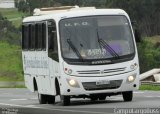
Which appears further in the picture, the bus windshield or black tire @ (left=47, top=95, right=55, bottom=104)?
black tire @ (left=47, top=95, right=55, bottom=104)

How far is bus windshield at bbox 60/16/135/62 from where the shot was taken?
2217cm

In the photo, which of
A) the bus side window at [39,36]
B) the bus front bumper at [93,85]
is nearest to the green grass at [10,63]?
the bus side window at [39,36]

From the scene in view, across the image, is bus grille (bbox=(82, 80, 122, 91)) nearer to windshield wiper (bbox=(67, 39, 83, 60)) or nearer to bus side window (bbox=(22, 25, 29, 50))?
windshield wiper (bbox=(67, 39, 83, 60))

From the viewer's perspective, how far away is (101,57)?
870 inches

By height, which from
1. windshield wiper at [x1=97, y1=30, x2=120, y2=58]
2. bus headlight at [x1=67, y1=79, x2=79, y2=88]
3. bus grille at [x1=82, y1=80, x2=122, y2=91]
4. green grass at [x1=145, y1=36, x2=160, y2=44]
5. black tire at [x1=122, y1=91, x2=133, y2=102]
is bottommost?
A: green grass at [x1=145, y1=36, x2=160, y2=44]

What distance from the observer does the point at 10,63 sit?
91.9 meters

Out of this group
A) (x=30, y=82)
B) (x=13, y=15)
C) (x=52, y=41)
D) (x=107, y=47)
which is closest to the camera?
(x=107, y=47)

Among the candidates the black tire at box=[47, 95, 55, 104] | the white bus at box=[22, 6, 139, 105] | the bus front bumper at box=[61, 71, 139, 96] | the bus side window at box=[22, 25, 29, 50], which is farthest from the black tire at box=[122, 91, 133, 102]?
the bus side window at box=[22, 25, 29, 50]

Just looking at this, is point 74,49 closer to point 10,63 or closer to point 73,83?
point 73,83

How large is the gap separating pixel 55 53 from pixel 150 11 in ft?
283

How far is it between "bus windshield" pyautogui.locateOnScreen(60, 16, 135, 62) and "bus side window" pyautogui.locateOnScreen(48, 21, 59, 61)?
0.31 metres

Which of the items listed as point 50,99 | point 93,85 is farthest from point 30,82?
point 93,85

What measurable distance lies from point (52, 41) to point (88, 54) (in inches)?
55.7

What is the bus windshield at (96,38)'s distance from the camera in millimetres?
22172
